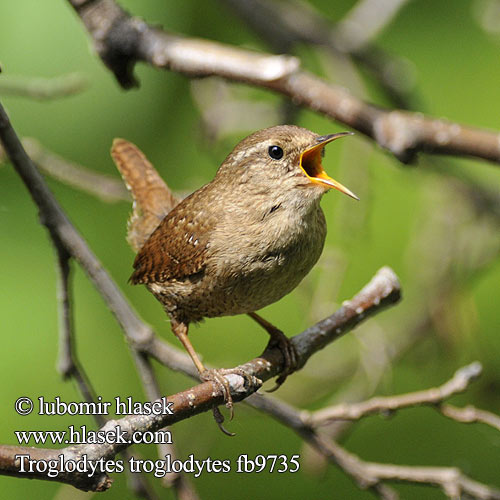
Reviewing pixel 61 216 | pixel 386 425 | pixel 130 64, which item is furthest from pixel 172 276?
pixel 386 425

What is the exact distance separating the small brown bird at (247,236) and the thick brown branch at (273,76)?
0.13 m

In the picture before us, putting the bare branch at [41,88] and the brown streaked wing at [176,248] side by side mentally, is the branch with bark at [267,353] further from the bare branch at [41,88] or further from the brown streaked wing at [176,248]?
the bare branch at [41,88]

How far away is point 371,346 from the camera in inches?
130

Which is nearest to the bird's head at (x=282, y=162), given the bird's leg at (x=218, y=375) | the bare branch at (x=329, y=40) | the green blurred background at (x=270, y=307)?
the bird's leg at (x=218, y=375)

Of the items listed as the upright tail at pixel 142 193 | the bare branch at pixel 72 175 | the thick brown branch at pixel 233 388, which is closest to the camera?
the thick brown branch at pixel 233 388

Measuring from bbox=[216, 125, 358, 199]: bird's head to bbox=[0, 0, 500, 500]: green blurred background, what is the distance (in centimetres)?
63

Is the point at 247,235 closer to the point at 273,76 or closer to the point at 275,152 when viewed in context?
the point at 275,152

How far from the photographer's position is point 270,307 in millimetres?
3834

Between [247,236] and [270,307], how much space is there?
136 centimetres

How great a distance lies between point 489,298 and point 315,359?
99 cm

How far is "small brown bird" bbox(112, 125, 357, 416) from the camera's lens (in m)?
2.46

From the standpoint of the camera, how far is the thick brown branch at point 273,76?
230cm

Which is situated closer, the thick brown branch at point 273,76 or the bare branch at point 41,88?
the thick brown branch at point 273,76

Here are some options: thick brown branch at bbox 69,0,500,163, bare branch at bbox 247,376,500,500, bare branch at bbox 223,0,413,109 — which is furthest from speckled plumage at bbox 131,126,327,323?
bare branch at bbox 223,0,413,109
